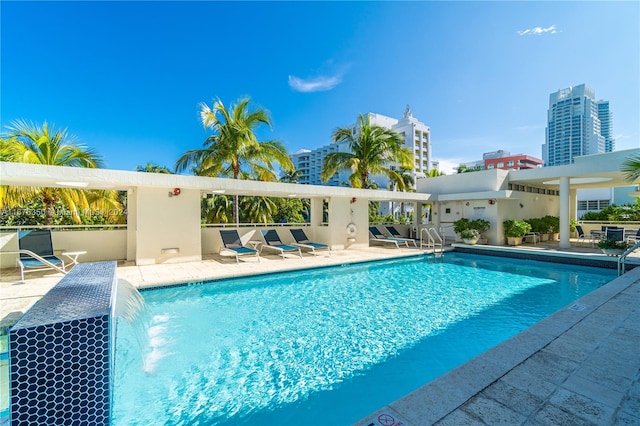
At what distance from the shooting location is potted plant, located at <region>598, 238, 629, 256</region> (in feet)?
36.9

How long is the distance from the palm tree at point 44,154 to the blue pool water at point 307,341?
8035 millimetres

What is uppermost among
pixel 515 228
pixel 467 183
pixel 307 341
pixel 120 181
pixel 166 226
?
pixel 467 183

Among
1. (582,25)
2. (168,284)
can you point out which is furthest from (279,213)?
(582,25)

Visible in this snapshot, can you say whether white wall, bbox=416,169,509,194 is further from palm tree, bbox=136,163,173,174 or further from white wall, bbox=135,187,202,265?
palm tree, bbox=136,163,173,174

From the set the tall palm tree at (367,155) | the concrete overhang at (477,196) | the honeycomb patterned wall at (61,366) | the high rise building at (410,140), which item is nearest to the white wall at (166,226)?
the honeycomb patterned wall at (61,366)

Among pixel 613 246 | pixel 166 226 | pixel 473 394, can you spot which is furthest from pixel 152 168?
pixel 613 246

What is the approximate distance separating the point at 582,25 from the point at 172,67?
78.1 ft

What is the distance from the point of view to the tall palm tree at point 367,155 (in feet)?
58.5

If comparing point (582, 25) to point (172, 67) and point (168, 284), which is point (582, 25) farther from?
point (172, 67)

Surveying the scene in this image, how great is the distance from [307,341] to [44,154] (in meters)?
13.9

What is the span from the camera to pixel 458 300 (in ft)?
24.5

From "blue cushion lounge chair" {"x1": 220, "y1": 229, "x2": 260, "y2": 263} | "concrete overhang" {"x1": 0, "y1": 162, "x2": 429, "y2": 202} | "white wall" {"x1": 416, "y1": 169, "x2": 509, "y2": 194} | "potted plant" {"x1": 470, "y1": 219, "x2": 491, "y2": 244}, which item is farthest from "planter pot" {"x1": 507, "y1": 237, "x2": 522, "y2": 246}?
"blue cushion lounge chair" {"x1": 220, "y1": 229, "x2": 260, "y2": 263}

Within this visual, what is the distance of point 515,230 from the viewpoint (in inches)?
615

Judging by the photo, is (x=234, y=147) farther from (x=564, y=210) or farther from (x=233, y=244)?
(x=564, y=210)
